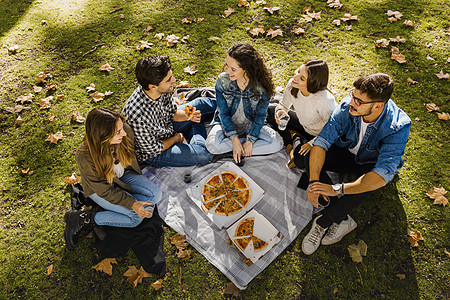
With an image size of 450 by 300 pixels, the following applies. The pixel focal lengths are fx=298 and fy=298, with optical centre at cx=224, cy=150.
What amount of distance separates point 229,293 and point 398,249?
2.25 meters

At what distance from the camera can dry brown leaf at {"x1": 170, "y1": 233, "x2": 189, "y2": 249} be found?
3.94 metres

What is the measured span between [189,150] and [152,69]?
1.39 metres

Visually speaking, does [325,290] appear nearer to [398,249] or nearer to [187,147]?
[398,249]

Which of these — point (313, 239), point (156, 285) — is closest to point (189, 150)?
point (156, 285)

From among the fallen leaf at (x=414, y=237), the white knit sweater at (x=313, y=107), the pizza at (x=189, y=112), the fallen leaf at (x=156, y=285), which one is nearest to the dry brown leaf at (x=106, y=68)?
the pizza at (x=189, y=112)

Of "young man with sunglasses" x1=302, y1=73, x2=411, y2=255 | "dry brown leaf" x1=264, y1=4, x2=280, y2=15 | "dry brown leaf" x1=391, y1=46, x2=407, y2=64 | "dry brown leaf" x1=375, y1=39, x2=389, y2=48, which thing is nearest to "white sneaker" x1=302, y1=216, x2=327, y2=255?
"young man with sunglasses" x1=302, y1=73, x2=411, y2=255

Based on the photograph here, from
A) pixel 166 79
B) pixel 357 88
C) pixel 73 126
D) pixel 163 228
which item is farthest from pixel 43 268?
pixel 357 88

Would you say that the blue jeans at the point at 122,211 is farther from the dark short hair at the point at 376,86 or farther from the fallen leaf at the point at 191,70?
the dark short hair at the point at 376,86

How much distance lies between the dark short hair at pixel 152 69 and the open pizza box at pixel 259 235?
212cm

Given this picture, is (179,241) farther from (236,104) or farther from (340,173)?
(340,173)

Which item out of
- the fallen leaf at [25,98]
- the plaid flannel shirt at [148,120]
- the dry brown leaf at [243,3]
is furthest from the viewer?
the dry brown leaf at [243,3]

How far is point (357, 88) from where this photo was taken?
328cm

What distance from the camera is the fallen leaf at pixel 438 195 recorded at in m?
4.13

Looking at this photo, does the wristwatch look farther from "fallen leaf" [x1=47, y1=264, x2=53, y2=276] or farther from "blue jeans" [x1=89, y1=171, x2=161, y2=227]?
"fallen leaf" [x1=47, y1=264, x2=53, y2=276]
